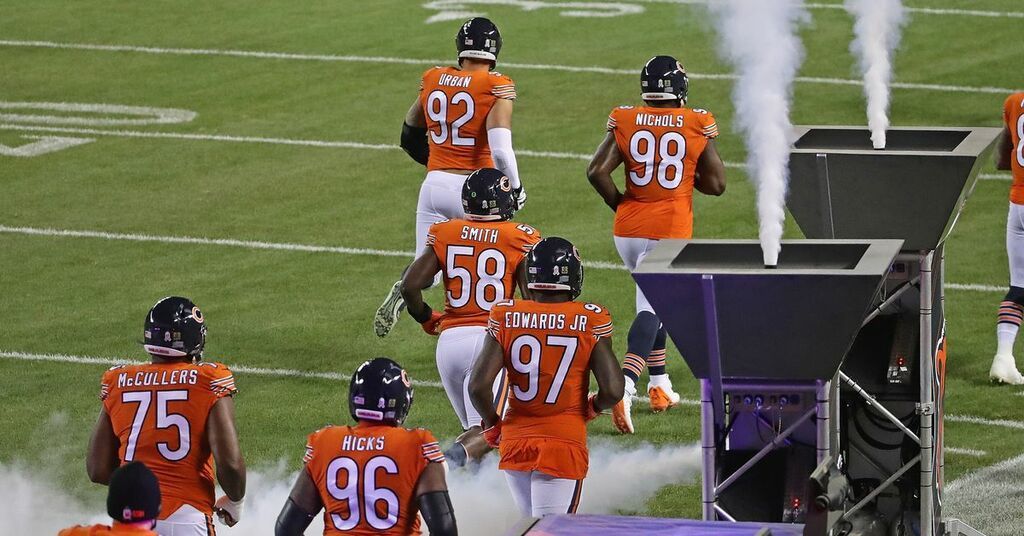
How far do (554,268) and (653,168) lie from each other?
2.95m

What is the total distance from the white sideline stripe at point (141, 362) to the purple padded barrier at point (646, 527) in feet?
14.7

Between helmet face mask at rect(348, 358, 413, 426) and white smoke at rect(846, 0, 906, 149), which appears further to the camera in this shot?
white smoke at rect(846, 0, 906, 149)

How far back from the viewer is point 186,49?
72.5ft

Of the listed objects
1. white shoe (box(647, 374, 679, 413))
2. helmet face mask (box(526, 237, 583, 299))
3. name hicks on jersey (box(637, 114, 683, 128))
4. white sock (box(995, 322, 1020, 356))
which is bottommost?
white shoe (box(647, 374, 679, 413))

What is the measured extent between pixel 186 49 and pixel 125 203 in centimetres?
667

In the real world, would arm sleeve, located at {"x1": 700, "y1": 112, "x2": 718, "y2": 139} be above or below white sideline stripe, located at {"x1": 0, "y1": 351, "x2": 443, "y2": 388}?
above

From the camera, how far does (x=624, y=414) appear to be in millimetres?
9789

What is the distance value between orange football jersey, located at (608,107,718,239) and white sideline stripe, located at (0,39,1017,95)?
952 centimetres

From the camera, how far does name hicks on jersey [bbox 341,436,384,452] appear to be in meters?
6.38

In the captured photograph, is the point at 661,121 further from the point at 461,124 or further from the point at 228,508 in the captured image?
the point at 228,508

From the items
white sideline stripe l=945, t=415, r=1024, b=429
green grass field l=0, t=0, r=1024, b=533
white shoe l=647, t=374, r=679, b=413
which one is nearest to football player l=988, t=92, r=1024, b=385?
green grass field l=0, t=0, r=1024, b=533

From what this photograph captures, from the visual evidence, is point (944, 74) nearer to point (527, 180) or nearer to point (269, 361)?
point (527, 180)

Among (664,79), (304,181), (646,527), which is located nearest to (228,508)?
(646,527)

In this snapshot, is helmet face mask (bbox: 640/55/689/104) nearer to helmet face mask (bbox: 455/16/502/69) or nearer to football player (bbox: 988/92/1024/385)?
helmet face mask (bbox: 455/16/502/69)
